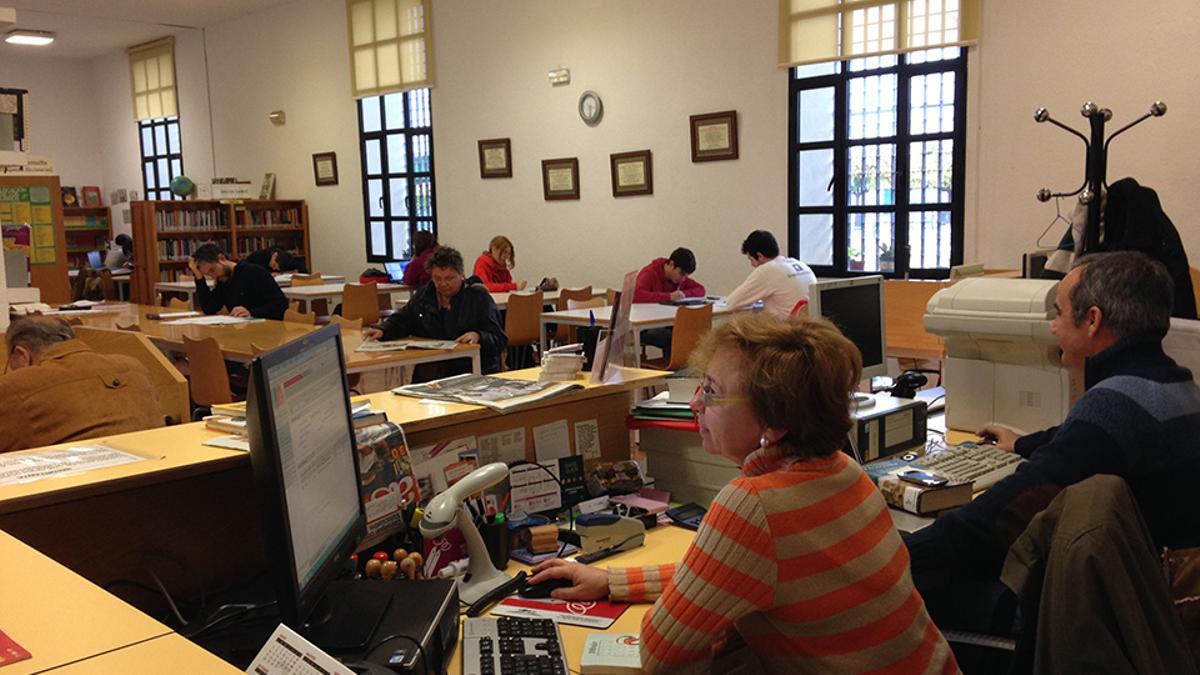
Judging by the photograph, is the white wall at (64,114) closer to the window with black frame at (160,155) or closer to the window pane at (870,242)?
the window with black frame at (160,155)

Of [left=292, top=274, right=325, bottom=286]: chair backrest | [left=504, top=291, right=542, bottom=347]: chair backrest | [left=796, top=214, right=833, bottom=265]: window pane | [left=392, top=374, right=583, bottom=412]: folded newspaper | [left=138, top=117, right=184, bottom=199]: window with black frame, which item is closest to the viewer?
[left=392, top=374, right=583, bottom=412]: folded newspaper

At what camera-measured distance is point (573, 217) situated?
945 centimetres

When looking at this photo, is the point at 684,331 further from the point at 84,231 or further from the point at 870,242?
the point at 84,231

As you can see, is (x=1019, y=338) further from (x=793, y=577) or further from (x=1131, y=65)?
(x=1131, y=65)

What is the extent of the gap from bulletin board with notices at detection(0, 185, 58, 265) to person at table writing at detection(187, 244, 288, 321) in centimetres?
195

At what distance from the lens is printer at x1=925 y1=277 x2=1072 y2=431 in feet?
9.63

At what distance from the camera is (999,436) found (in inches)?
115

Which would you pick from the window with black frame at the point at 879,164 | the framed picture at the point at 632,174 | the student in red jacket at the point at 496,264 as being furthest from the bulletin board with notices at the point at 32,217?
the window with black frame at the point at 879,164

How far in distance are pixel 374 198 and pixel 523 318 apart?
546 centimetres

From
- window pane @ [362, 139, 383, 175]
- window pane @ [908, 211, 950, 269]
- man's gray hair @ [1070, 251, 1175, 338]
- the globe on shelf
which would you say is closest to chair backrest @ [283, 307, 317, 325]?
window pane @ [908, 211, 950, 269]

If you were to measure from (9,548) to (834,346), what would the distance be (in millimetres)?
1198

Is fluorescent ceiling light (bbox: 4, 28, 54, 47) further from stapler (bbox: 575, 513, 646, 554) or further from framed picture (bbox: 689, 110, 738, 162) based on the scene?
stapler (bbox: 575, 513, 646, 554)

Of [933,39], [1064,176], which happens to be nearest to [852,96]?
[933,39]

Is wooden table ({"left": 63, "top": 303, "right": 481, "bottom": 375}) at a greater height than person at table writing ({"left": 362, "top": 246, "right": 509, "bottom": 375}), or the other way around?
person at table writing ({"left": 362, "top": 246, "right": 509, "bottom": 375})
